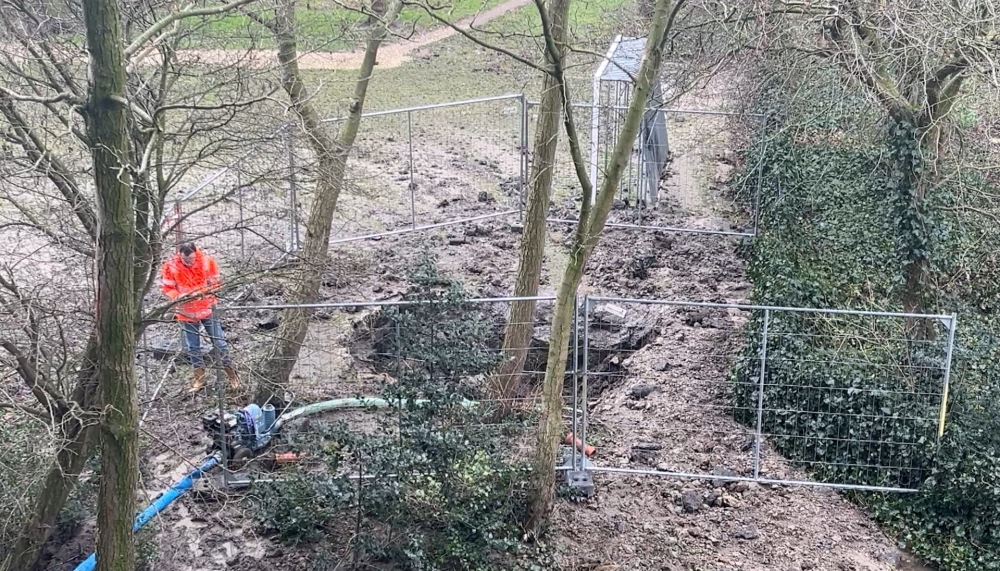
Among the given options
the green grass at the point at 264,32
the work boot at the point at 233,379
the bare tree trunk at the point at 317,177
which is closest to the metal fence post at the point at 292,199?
the bare tree trunk at the point at 317,177

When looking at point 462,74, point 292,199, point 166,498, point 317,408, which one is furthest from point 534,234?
point 462,74

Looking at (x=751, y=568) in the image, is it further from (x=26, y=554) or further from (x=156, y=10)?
(x=156, y=10)

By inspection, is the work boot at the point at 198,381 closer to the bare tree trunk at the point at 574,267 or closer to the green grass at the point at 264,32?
the green grass at the point at 264,32

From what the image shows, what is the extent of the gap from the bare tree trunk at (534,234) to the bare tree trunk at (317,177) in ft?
5.22

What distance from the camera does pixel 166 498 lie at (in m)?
7.14

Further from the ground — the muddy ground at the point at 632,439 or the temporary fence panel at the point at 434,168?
the temporary fence panel at the point at 434,168

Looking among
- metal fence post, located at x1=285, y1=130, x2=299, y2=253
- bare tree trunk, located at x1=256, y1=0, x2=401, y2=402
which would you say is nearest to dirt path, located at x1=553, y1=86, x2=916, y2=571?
bare tree trunk, located at x1=256, y1=0, x2=401, y2=402

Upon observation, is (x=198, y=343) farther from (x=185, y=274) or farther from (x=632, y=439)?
(x=632, y=439)

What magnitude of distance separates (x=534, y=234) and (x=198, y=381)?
3493mm

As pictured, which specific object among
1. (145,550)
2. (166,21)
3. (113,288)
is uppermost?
(166,21)

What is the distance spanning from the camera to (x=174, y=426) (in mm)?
7719

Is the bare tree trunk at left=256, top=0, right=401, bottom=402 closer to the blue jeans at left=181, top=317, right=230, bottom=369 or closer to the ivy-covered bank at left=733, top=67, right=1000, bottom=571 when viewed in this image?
the blue jeans at left=181, top=317, right=230, bottom=369

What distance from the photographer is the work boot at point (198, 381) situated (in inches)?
316

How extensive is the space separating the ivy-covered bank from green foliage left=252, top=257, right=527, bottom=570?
2.74 m
